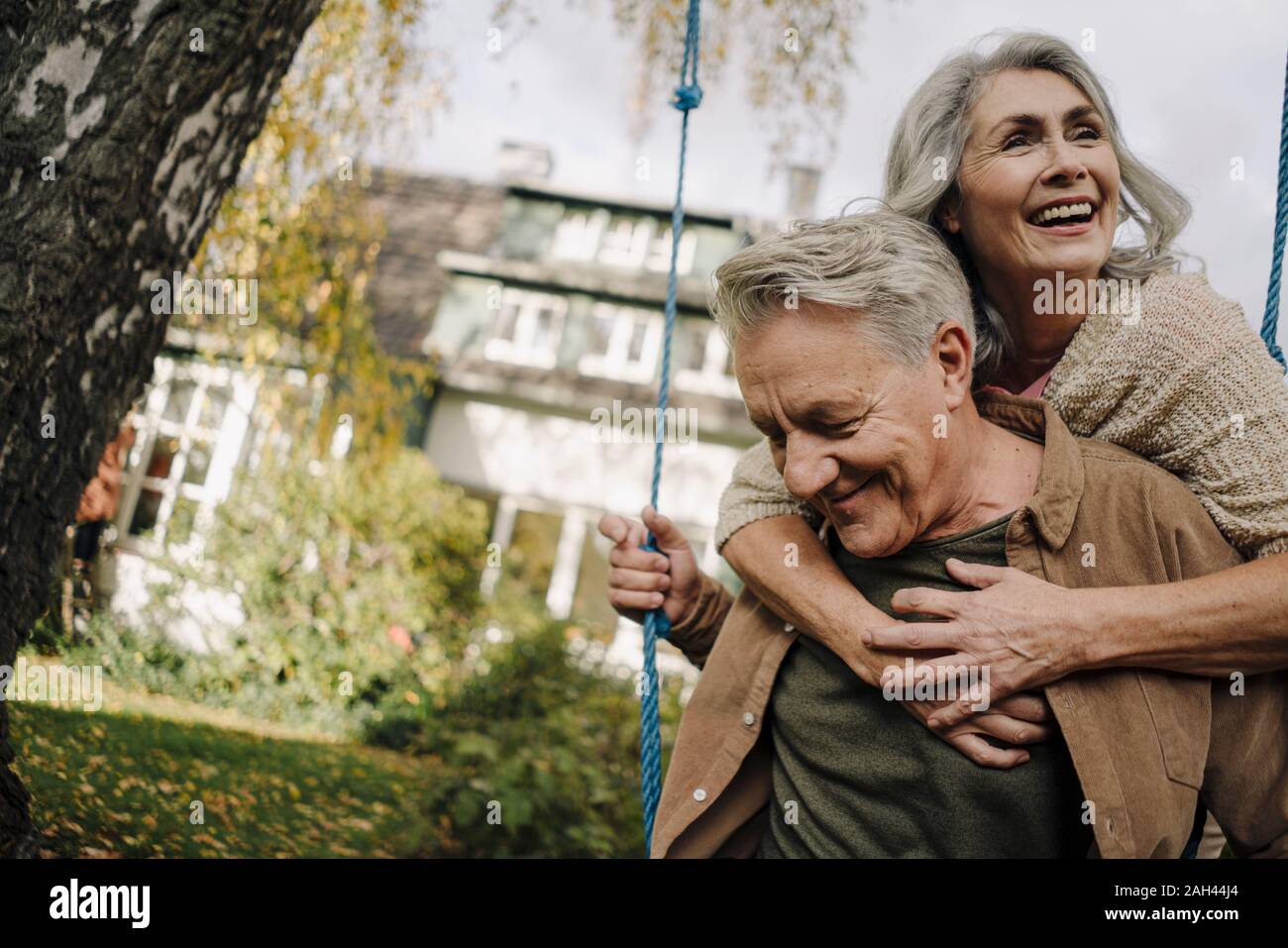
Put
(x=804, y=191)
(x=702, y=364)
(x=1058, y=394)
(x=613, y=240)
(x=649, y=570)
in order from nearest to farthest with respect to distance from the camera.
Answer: (x=1058, y=394), (x=649, y=570), (x=702, y=364), (x=804, y=191), (x=613, y=240)

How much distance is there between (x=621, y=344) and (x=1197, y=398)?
542 inches

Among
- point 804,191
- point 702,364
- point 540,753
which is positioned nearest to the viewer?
point 540,753

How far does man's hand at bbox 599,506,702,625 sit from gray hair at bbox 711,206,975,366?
22.4 inches

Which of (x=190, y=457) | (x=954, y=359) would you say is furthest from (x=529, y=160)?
(x=954, y=359)

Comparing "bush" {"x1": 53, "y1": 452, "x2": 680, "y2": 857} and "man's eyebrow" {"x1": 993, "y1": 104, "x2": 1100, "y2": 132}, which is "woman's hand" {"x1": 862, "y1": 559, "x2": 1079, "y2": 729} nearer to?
"man's eyebrow" {"x1": 993, "y1": 104, "x2": 1100, "y2": 132}

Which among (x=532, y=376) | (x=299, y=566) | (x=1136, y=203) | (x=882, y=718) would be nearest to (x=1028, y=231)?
(x=1136, y=203)

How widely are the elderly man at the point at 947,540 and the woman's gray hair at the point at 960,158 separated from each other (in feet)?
0.55

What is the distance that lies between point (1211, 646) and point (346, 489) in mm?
8557

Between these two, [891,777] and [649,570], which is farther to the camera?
[649,570]

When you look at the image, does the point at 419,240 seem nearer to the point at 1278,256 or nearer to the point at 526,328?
the point at 526,328

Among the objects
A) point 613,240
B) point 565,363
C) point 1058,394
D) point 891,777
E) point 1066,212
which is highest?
point 613,240

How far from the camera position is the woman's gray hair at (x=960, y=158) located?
187 cm

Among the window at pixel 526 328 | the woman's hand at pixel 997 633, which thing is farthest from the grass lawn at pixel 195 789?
the window at pixel 526 328

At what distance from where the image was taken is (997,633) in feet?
5.01
